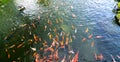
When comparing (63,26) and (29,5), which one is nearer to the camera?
(63,26)

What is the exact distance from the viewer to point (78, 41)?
3178 centimetres

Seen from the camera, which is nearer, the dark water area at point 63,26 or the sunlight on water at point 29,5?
the dark water area at point 63,26

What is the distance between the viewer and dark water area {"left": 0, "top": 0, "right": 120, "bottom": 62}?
29.5m

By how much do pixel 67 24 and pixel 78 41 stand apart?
5889mm

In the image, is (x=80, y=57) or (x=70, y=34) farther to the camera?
(x=70, y=34)

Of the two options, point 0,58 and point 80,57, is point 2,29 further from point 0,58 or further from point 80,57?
point 80,57

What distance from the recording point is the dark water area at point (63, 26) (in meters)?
29.5

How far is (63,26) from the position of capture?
36000 millimetres

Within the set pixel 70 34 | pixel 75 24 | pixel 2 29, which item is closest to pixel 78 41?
pixel 70 34

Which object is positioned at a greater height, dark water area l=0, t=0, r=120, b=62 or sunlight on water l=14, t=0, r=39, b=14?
sunlight on water l=14, t=0, r=39, b=14

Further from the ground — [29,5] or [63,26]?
[29,5]

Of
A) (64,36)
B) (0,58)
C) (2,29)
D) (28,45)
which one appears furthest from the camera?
(2,29)

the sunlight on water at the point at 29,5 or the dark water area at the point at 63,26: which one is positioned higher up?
the sunlight on water at the point at 29,5

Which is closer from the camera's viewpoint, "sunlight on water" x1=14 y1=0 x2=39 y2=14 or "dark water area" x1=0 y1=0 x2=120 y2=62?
"dark water area" x1=0 y1=0 x2=120 y2=62
